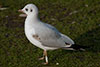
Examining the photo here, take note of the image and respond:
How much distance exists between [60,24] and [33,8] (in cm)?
303

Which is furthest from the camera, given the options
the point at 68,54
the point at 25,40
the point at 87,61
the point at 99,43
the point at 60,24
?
the point at 60,24

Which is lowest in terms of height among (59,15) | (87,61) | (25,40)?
(87,61)

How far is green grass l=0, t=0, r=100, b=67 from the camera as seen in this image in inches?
278

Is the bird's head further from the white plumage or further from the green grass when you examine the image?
the green grass

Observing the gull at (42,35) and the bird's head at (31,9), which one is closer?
the gull at (42,35)

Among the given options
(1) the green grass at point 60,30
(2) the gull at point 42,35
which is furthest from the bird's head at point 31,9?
(1) the green grass at point 60,30

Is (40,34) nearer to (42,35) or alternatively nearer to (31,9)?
(42,35)

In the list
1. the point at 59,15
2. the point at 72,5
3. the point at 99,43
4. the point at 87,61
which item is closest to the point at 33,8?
the point at 87,61

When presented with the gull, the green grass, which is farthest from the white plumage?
the green grass

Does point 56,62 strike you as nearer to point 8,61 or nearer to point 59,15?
point 8,61

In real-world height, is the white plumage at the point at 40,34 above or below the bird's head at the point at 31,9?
below

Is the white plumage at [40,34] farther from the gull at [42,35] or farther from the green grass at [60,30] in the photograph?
the green grass at [60,30]

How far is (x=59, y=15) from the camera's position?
10141 millimetres

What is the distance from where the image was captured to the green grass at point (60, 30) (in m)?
7.06
